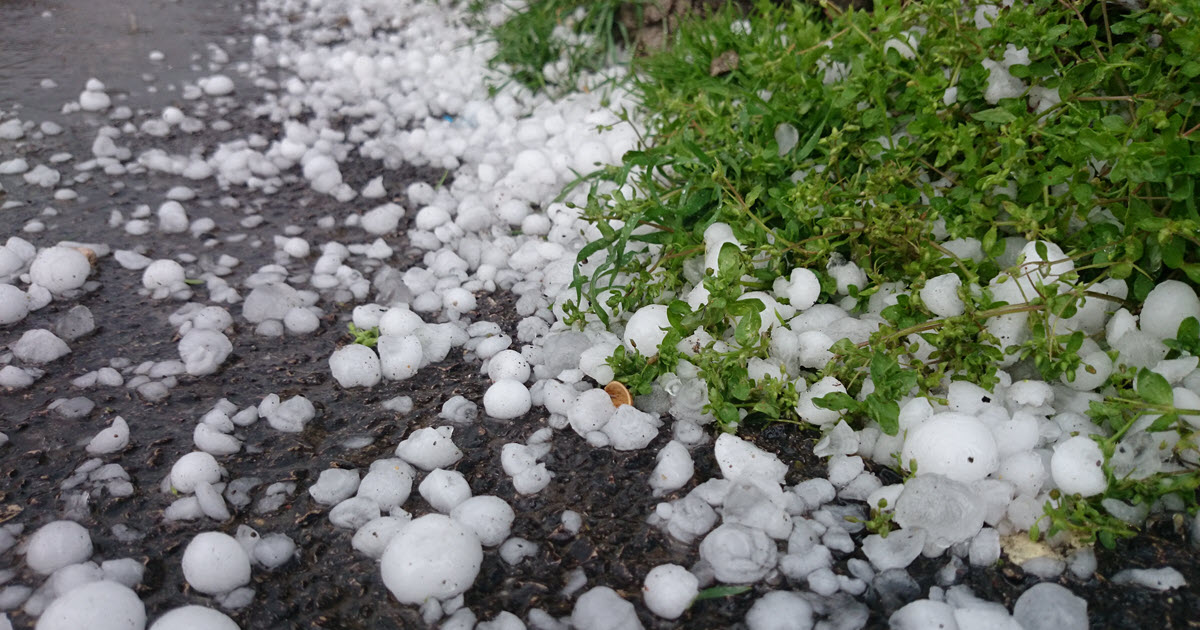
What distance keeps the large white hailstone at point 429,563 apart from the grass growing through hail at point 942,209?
1.52 feet

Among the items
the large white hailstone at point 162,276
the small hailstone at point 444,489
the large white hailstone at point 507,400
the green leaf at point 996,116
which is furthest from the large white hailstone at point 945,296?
the large white hailstone at point 162,276

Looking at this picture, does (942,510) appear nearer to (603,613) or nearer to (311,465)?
(603,613)

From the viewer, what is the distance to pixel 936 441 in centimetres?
128

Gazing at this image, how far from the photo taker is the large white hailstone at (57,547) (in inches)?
48.2

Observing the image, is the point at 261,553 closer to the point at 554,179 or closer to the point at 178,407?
the point at 178,407

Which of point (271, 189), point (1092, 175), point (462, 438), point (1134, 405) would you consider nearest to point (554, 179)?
point (271, 189)

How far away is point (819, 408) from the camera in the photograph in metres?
1.41

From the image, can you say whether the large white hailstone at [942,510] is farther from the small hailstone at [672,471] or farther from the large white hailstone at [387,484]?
the large white hailstone at [387,484]

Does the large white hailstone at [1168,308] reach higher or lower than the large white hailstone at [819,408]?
higher

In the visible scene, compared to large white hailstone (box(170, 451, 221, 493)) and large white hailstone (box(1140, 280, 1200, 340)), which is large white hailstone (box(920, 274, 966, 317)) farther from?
large white hailstone (box(170, 451, 221, 493))

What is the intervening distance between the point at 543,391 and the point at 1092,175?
3.56 feet

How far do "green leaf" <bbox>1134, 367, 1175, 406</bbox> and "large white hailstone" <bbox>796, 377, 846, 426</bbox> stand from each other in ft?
1.42

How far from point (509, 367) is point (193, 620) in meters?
0.71

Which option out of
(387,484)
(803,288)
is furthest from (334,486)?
(803,288)
